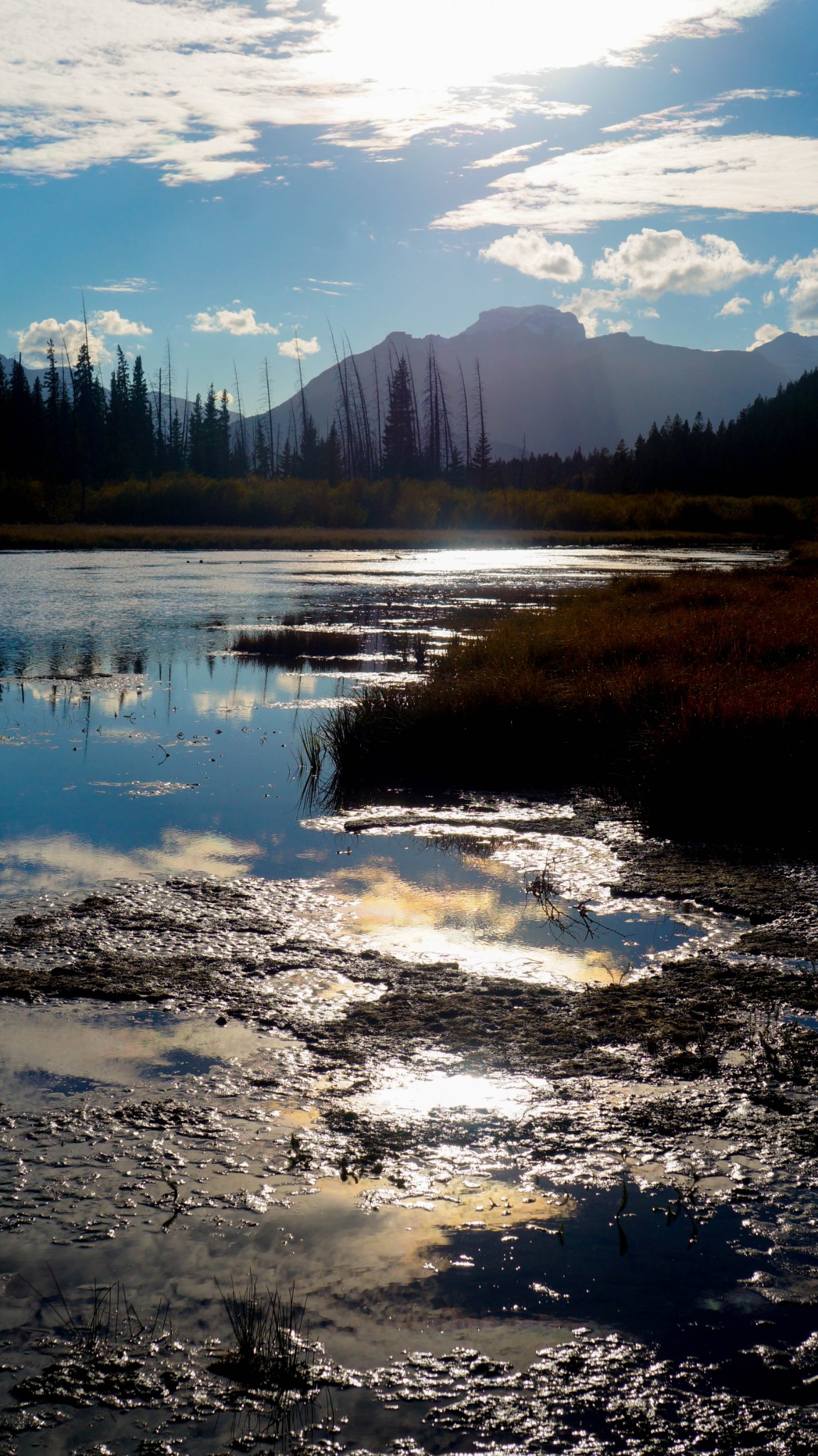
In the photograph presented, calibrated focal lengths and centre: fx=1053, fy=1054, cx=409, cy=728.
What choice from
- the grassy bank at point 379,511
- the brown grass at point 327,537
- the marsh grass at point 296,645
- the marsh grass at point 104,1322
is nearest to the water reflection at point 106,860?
the marsh grass at point 104,1322

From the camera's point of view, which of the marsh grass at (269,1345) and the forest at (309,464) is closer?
the marsh grass at (269,1345)

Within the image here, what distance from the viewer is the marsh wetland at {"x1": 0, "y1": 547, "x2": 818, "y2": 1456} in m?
2.98

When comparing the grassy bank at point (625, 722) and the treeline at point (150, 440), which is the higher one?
the treeline at point (150, 440)

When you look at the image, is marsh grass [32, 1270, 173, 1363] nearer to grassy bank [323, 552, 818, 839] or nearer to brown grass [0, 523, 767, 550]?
grassy bank [323, 552, 818, 839]

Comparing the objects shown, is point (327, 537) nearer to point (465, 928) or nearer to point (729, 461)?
point (465, 928)

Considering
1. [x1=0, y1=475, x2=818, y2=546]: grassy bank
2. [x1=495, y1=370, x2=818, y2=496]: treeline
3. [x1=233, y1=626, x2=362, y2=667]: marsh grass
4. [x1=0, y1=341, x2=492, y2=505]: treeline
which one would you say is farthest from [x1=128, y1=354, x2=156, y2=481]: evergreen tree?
[x1=233, y1=626, x2=362, y2=667]: marsh grass

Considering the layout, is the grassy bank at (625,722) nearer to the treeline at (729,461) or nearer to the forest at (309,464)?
the forest at (309,464)

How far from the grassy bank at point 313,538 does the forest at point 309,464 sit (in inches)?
164

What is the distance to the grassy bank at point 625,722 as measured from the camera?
960 cm

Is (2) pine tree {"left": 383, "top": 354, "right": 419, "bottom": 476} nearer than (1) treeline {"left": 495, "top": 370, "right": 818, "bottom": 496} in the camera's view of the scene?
Yes

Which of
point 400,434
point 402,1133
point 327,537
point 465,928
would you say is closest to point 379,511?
point 327,537

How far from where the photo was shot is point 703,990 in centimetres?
572

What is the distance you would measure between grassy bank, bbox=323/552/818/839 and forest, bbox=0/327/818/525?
64118 millimetres

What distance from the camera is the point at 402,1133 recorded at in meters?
4.29
